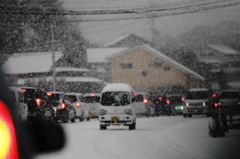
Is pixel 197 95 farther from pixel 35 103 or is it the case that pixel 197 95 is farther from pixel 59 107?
pixel 35 103

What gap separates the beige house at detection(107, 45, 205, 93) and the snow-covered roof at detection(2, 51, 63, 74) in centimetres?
892

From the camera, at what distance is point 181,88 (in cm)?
6769

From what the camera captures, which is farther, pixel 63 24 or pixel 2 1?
pixel 63 24

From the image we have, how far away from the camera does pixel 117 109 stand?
966 inches

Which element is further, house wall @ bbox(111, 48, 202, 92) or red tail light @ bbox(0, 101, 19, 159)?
house wall @ bbox(111, 48, 202, 92)

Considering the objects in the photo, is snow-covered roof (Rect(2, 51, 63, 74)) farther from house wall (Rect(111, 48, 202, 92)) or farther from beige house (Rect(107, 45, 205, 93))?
beige house (Rect(107, 45, 205, 93))

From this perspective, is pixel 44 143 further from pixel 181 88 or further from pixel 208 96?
pixel 181 88

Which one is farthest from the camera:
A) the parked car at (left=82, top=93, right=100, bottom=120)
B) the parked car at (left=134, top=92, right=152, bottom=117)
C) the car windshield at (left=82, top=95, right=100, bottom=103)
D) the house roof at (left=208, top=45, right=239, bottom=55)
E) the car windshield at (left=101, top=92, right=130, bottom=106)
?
the house roof at (left=208, top=45, right=239, bottom=55)

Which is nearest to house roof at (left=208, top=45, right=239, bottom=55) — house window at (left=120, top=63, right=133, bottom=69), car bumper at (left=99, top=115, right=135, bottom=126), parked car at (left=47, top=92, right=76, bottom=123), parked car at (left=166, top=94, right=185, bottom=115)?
house window at (left=120, top=63, right=133, bottom=69)

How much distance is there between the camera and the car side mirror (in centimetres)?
270

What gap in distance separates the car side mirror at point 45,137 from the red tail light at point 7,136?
1.48ft

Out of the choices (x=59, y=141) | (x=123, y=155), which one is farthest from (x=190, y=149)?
(x=59, y=141)

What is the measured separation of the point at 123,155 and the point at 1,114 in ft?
34.9

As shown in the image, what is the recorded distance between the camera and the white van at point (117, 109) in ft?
79.4
